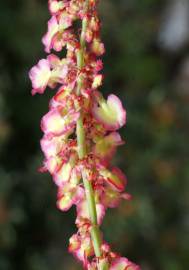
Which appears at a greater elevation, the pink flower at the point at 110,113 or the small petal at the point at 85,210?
the pink flower at the point at 110,113

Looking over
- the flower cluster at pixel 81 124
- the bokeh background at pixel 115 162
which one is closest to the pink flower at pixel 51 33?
the flower cluster at pixel 81 124

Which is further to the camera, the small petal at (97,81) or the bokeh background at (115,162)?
the bokeh background at (115,162)

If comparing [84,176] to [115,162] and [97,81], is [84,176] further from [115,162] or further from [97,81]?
[115,162]

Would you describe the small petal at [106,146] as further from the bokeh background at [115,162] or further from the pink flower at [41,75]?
the bokeh background at [115,162]

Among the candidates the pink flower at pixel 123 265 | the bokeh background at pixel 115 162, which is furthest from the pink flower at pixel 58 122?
the bokeh background at pixel 115 162

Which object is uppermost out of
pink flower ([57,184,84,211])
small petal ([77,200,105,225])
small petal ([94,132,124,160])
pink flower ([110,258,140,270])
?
small petal ([94,132,124,160])

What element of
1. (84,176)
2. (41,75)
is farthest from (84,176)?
(41,75)

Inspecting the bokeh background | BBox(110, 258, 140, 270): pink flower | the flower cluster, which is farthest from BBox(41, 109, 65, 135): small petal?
the bokeh background

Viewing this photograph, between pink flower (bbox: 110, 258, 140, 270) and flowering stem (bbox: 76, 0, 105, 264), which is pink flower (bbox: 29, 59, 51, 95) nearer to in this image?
flowering stem (bbox: 76, 0, 105, 264)

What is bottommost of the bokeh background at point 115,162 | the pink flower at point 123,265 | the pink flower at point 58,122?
the pink flower at point 123,265
